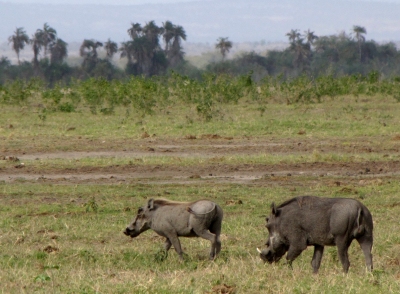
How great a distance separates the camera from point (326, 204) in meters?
6.68

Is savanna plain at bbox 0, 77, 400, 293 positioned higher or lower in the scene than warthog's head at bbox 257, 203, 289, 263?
lower

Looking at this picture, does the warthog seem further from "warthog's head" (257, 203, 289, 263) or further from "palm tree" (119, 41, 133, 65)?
"palm tree" (119, 41, 133, 65)

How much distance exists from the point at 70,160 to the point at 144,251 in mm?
6762

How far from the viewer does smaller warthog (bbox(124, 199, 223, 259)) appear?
7.16m

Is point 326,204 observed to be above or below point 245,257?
above

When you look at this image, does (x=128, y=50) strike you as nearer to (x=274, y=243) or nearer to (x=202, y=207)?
(x=202, y=207)

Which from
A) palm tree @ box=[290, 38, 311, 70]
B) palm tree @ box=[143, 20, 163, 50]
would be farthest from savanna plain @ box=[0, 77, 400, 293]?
palm tree @ box=[143, 20, 163, 50]

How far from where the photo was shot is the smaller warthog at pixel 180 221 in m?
7.16

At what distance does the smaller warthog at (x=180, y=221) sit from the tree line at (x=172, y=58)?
164 ft

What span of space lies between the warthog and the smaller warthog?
0.53 meters

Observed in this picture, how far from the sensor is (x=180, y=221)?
733 cm

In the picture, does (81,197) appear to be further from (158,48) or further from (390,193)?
(158,48)

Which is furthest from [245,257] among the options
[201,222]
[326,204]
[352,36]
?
[352,36]

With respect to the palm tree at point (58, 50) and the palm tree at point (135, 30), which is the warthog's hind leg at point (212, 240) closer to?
the palm tree at point (135, 30)
